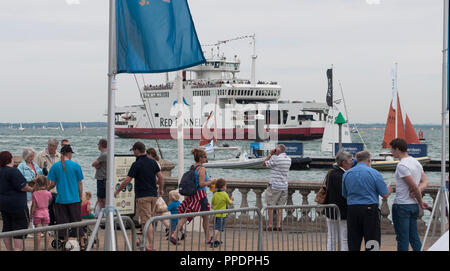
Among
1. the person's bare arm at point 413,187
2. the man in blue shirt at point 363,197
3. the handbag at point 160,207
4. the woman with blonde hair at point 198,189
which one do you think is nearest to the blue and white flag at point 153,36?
the man in blue shirt at point 363,197

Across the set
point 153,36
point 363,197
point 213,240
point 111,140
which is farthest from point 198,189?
point 111,140

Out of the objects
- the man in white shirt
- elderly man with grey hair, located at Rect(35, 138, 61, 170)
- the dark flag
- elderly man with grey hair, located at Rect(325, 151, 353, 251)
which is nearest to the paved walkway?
elderly man with grey hair, located at Rect(325, 151, 353, 251)

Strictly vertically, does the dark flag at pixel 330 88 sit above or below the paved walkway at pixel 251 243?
above

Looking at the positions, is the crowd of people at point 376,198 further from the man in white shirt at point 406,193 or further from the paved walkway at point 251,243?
the paved walkway at point 251,243

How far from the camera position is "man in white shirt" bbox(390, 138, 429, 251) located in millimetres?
8031

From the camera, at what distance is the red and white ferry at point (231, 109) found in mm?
96812

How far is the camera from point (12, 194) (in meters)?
8.46

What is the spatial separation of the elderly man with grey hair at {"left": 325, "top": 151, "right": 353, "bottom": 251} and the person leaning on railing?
12.0 ft

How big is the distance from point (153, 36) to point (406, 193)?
3.70 metres

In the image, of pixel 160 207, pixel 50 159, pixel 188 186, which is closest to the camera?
pixel 188 186

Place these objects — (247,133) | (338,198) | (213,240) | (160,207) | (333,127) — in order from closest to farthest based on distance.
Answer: (213,240)
(338,198)
(160,207)
(333,127)
(247,133)

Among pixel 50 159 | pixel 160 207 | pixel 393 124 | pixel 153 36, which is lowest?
pixel 160 207

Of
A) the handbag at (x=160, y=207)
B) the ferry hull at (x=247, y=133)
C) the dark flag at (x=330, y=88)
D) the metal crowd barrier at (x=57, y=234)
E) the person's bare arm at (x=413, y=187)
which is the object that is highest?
the dark flag at (x=330, y=88)

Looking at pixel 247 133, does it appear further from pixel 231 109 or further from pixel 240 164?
pixel 240 164
